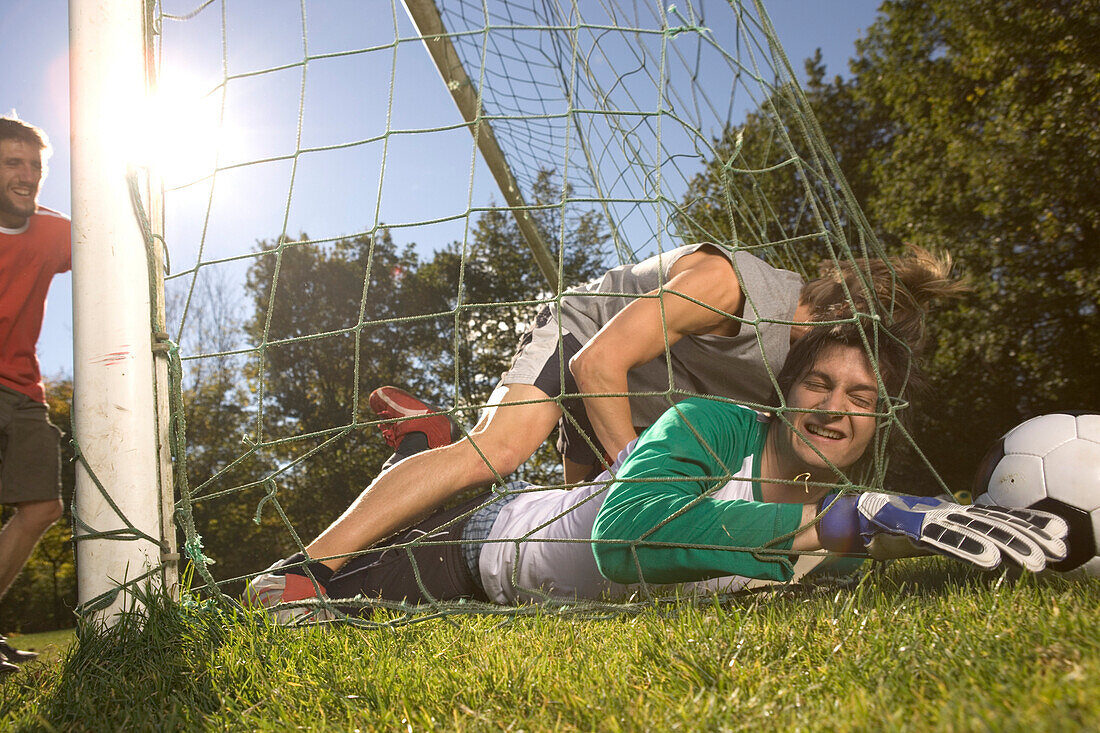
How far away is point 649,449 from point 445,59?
7.23 feet

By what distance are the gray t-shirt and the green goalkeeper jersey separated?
0.96 ft

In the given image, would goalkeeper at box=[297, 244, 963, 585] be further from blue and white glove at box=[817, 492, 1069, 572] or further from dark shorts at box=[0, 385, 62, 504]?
dark shorts at box=[0, 385, 62, 504]

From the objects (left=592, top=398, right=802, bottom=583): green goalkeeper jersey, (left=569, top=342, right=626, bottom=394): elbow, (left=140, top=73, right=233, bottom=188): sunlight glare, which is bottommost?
(left=592, top=398, right=802, bottom=583): green goalkeeper jersey

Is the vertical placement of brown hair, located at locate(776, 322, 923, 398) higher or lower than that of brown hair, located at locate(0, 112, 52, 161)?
lower

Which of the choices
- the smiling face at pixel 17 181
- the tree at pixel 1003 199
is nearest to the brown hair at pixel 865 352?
the smiling face at pixel 17 181

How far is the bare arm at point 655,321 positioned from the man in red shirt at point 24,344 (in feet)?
6.14

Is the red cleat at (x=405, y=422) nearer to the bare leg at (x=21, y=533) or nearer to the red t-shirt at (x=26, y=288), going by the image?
the bare leg at (x=21, y=533)

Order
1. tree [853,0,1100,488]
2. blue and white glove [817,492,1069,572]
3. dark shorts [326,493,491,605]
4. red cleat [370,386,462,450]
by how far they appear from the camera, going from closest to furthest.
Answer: blue and white glove [817,492,1069,572], dark shorts [326,493,491,605], red cleat [370,386,462,450], tree [853,0,1100,488]

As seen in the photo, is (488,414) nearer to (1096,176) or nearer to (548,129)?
(548,129)

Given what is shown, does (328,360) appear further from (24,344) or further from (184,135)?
(184,135)

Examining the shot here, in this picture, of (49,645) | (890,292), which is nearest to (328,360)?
(49,645)

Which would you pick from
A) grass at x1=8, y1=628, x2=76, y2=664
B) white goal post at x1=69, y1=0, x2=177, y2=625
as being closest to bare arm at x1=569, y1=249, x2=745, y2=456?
white goal post at x1=69, y1=0, x2=177, y2=625

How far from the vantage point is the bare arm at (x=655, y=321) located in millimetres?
2275

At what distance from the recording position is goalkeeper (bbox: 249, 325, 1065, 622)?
5.30ft
